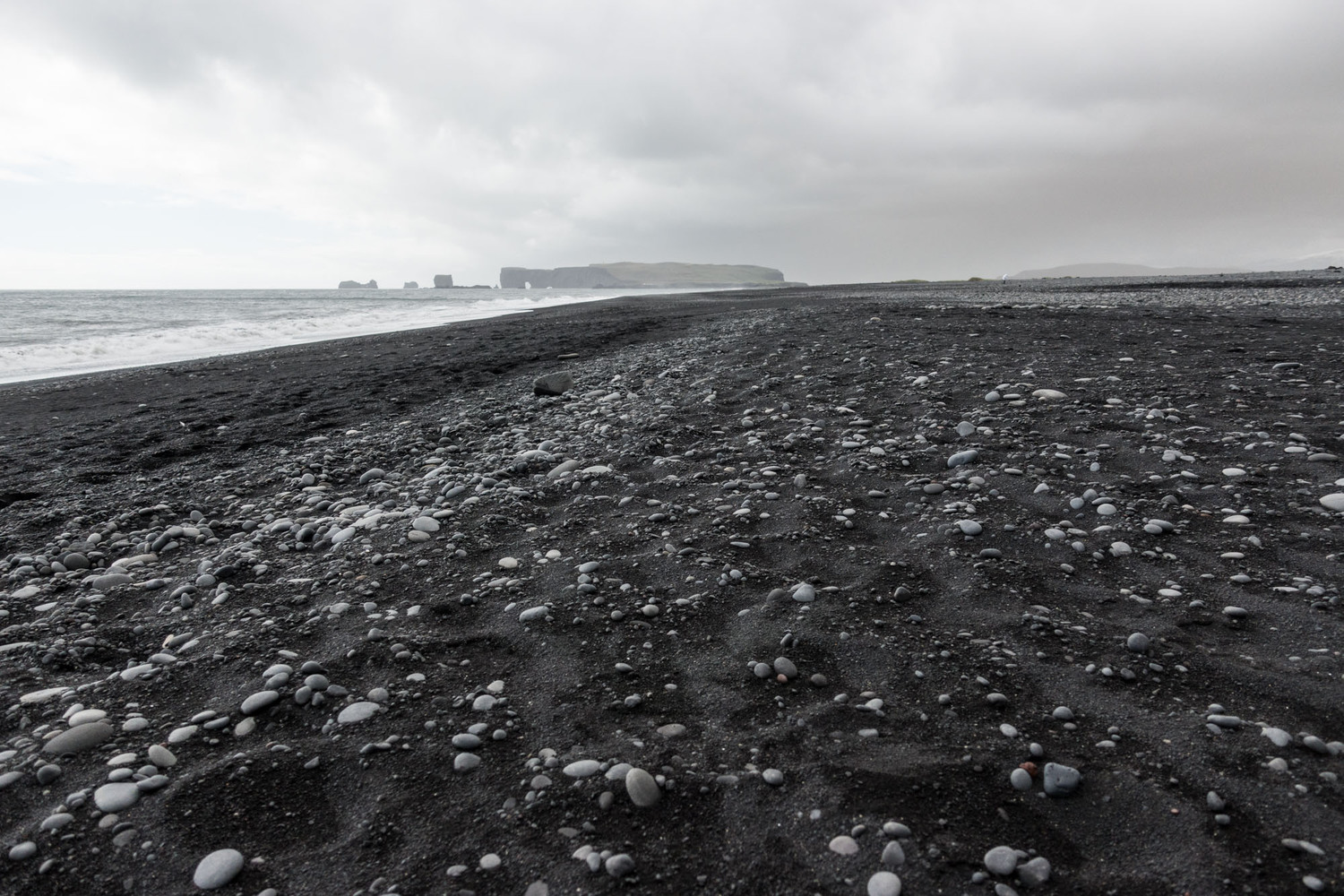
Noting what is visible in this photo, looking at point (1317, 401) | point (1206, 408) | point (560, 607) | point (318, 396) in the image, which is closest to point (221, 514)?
point (560, 607)

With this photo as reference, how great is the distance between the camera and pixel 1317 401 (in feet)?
18.8

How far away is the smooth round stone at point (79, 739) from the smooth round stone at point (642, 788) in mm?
2029

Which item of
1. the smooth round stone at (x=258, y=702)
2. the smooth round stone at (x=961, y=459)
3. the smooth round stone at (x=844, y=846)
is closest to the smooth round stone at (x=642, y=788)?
the smooth round stone at (x=844, y=846)

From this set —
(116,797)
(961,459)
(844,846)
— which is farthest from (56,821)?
(961,459)

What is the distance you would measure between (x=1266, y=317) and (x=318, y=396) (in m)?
14.1

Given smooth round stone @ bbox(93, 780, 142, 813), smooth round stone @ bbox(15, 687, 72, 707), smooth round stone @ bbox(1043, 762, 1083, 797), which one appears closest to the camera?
smooth round stone @ bbox(1043, 762, 1083, 797)

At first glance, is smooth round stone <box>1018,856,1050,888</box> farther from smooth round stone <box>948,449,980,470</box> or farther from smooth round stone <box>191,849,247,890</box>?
smooth round stone <box>948,449,980,470</box>

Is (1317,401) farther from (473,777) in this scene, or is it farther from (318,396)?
(318,396)

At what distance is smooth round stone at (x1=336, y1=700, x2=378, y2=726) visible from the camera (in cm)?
274

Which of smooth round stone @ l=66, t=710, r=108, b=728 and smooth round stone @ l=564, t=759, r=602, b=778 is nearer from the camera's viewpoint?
smooth round stone @ l=564, t=759, r=602, b=778

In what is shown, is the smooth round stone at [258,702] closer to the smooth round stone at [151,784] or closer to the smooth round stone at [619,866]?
the smooth round stone at [151,784]

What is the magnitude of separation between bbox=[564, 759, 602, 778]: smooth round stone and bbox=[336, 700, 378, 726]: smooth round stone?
0.89 m

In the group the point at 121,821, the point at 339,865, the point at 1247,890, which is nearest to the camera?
the point at 1247,890

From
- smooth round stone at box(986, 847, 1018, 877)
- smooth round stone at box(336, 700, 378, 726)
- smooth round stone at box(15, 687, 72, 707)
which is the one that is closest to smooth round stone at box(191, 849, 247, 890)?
smooth round stone at box(336, 700, 378, 726)
